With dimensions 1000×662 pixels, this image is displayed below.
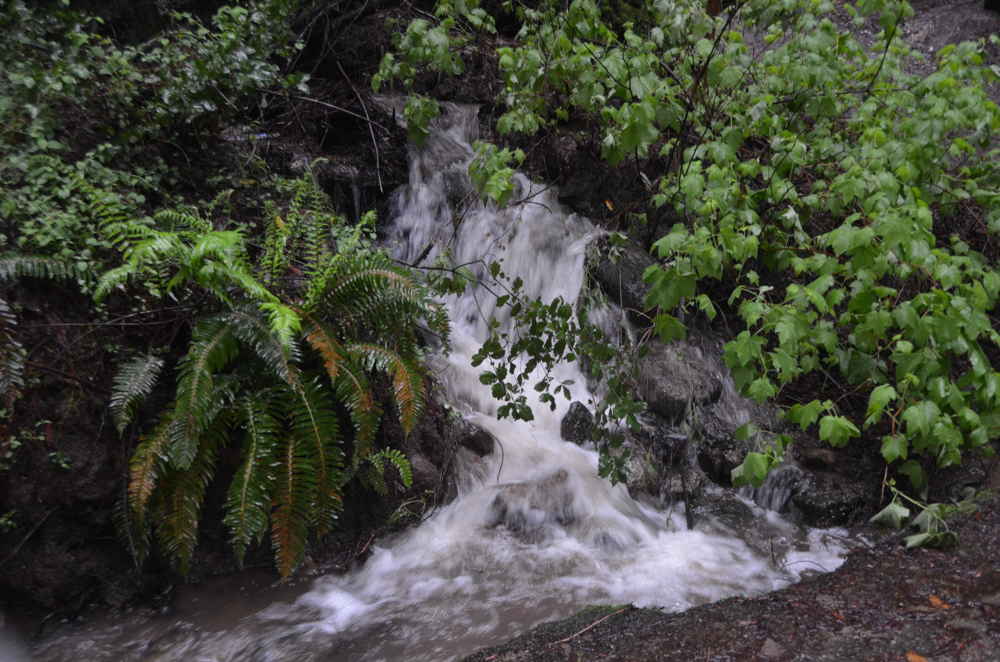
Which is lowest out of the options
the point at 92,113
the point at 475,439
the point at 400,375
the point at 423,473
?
the point at 423,473

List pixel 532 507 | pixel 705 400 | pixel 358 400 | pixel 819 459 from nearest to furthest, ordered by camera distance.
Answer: pixel 358 400, pixel 532 507, pixel 819 459, pixel 705 400

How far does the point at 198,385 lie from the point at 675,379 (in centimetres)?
379

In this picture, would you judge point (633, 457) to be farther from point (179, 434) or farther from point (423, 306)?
point (179, 434)

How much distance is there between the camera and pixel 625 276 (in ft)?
17.6

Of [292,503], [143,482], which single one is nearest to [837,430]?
[292,503]

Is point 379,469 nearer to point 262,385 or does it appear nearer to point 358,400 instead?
point 358,400

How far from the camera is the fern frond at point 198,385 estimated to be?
2.66 metres

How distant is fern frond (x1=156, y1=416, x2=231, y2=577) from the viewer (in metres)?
2.74

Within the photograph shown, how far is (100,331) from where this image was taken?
9.93 feet

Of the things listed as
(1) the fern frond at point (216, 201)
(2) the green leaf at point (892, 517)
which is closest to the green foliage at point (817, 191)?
(2) the green leaf at point (892, 517)

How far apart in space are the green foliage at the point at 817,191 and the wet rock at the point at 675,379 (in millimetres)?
886

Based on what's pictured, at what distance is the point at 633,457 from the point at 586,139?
3.12m

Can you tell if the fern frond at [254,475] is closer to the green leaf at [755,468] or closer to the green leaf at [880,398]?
the green leaf at [755,468]

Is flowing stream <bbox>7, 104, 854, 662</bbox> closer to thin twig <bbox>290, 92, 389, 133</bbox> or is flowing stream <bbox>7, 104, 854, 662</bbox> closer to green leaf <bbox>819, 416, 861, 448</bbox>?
green leaf <bbox>819, 416, 861, 448</bbox>
